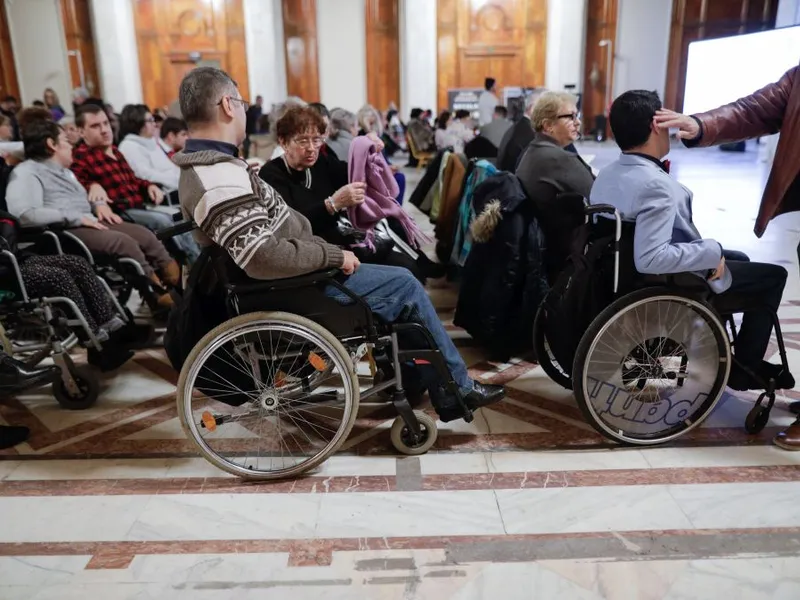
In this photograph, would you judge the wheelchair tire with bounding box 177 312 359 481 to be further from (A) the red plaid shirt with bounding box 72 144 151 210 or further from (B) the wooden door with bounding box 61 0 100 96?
(B) the wooden door with bounding box 61 0 100 96

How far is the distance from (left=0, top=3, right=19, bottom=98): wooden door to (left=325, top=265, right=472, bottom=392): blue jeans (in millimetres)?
15002

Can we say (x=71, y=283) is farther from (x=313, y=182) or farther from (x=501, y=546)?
(x=501, y=546)

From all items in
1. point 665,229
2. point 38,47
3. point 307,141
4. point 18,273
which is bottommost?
point 18,273

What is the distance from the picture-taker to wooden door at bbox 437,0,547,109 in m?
16.0

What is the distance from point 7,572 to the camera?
5.80ft

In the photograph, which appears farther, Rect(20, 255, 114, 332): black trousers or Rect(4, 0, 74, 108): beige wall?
Rect(4, 0, 74, 108): beige wall

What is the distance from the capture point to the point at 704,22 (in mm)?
15375

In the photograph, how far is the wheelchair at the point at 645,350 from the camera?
83.5 inches

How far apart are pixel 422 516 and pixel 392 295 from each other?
2.23 feet

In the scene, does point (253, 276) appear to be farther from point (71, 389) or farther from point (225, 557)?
point (71, 389)

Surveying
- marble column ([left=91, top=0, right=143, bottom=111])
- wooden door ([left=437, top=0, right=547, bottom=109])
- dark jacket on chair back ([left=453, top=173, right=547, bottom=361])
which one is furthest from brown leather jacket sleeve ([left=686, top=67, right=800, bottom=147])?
wooden door ([left=437, top=0, right=547, bottom=109])

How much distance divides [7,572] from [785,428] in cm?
254

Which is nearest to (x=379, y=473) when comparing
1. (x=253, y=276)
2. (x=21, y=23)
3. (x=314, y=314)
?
(x=314, y=314)

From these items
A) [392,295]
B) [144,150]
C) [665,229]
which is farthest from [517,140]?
[144,150]
